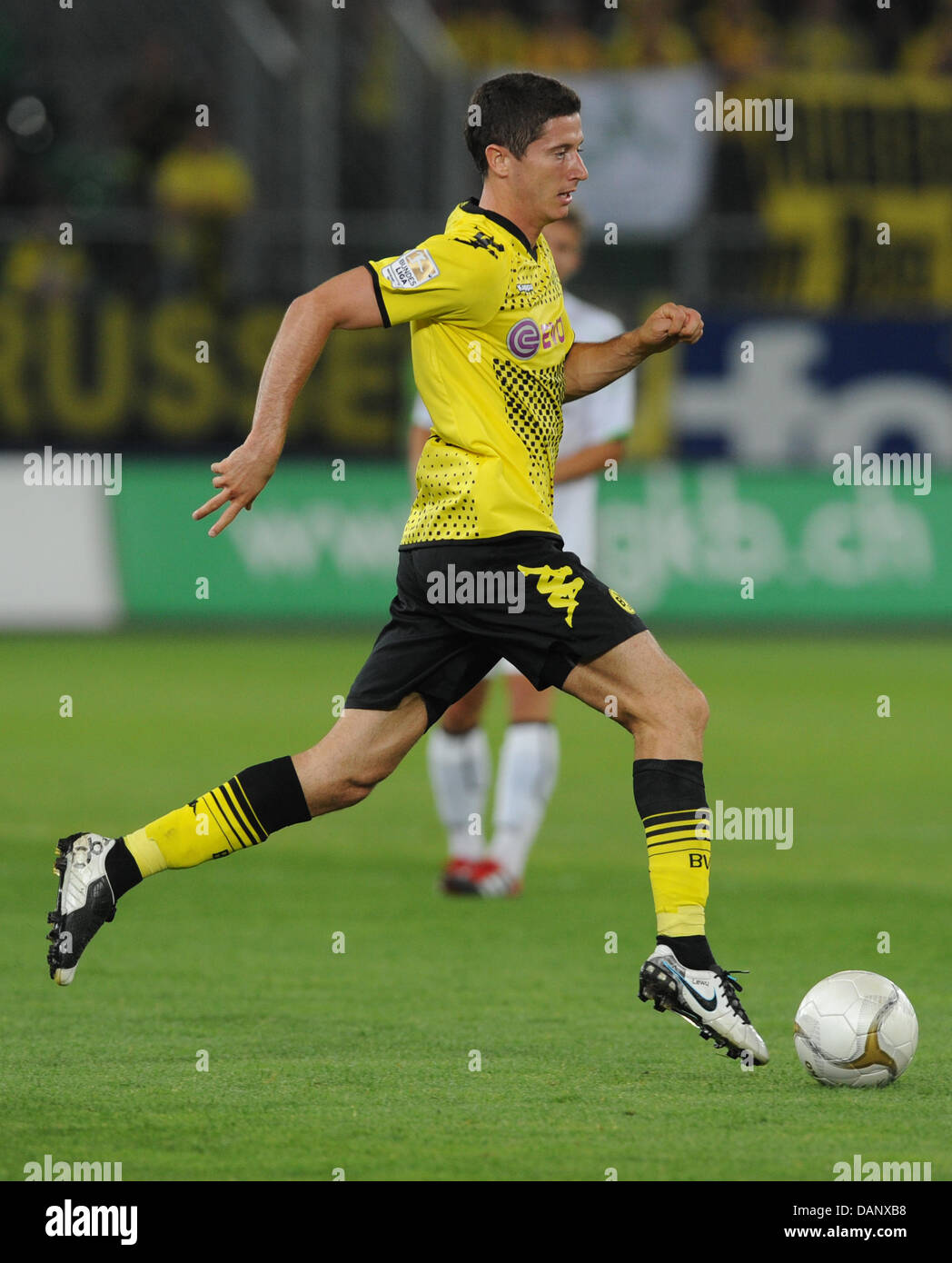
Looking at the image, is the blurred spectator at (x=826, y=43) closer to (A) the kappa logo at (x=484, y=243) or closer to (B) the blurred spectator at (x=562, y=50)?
(B) the blurred spectator at (x=562, y=50)

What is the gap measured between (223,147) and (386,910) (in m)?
13.2

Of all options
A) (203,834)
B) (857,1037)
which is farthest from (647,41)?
(857,1037)

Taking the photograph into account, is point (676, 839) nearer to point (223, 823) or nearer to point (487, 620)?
point (487, 620)

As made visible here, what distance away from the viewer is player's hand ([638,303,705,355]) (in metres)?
5.28

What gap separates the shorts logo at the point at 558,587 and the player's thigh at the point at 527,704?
2.79m

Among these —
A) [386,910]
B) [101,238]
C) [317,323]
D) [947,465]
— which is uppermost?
[101,238]

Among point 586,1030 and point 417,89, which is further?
point 417,89

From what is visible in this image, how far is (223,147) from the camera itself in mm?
19531

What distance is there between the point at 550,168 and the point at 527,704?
10.1 ft

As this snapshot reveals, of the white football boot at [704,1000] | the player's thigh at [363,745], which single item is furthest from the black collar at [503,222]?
the white football boot at [704,1000]

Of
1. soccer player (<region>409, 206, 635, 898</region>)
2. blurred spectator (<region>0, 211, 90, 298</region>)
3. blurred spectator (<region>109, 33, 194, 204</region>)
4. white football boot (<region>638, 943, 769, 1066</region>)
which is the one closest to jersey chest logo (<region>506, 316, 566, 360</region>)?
white football boot (<region>638, 943, 769, 1066</region>)
